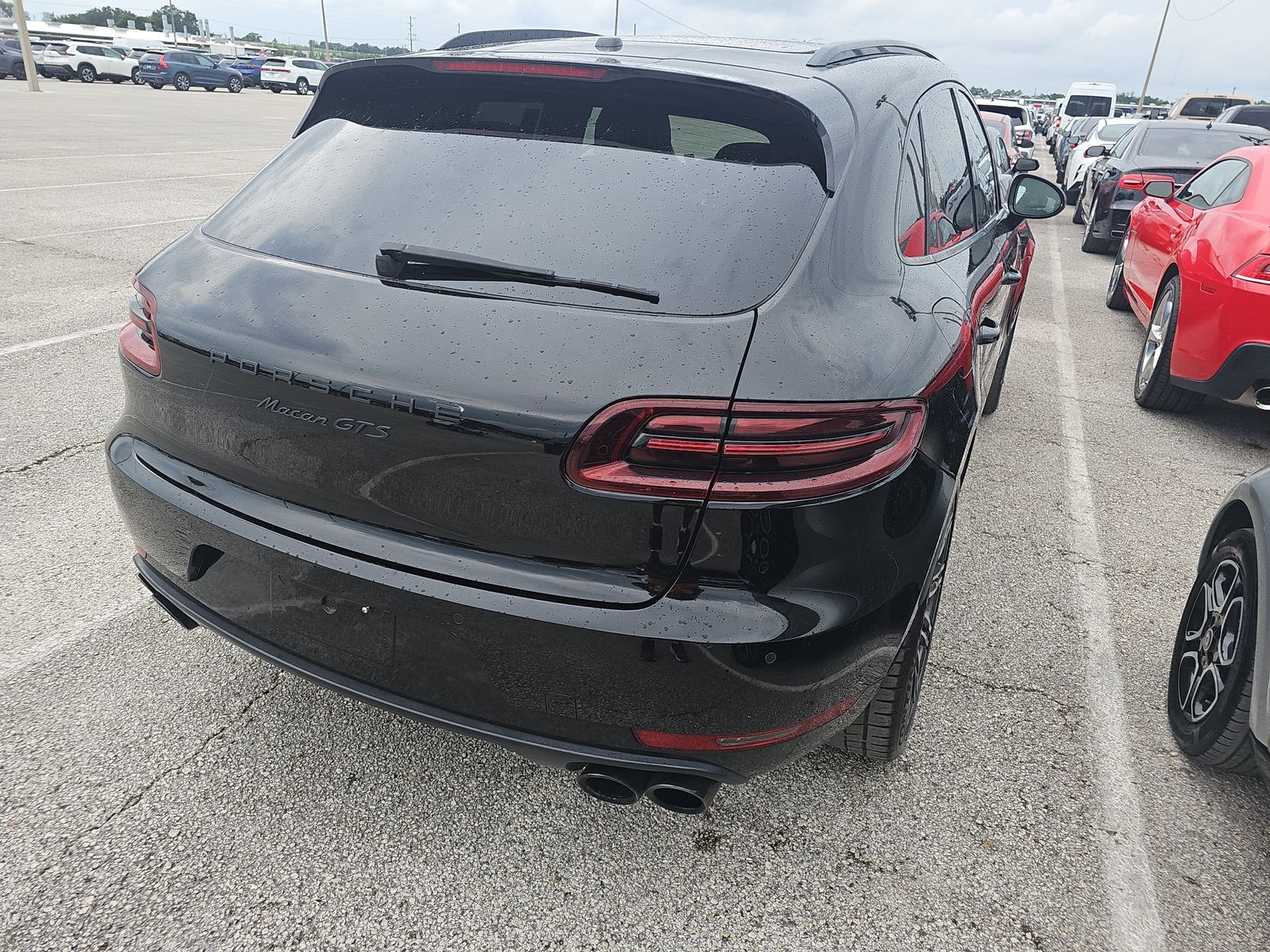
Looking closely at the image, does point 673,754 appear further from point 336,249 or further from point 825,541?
point 336,249

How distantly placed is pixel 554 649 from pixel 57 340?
17.2 feet

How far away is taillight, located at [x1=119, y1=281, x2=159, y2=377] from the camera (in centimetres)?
213

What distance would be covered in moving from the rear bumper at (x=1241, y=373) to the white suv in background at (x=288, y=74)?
171 feet

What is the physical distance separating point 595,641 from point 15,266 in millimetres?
7663

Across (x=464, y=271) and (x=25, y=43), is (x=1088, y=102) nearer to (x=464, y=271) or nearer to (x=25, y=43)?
(x=25, y=43)

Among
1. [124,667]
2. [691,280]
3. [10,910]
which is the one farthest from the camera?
[124,667]

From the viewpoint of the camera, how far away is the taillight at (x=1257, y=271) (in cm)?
456

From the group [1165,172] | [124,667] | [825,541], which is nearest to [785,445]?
[825,541]

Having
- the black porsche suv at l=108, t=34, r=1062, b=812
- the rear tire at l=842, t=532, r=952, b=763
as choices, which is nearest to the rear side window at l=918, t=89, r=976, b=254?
the black porsche suv at l=108, t=34, r=1062, b=812

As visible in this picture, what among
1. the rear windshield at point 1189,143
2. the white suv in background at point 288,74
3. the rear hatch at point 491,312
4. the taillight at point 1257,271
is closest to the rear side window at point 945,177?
the rear hatch at point 491,312

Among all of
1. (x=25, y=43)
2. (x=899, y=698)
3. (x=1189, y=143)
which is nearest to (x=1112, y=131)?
(x=1189, y=143)

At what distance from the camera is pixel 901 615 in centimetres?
196

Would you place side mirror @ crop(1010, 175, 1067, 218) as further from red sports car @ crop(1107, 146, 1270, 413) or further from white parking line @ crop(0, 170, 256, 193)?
white parking line @ crop(0, 170, 256, 193)

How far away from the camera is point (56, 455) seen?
4035mm
